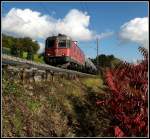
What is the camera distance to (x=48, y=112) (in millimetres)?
10492

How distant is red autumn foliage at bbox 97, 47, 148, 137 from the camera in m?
9.27

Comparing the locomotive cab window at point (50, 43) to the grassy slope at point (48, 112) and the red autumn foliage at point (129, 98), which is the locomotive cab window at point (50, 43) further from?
the red autumn foliage at point (129, 98)

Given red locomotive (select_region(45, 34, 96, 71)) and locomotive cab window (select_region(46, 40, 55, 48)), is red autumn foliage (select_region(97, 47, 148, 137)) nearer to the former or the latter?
red locomotive (select_region(45, 34, 96, 71))

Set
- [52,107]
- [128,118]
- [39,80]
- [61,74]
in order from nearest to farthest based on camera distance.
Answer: [128,118]
[52,107]
[39,80]
[61,74]

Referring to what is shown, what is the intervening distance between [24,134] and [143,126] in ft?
9.25

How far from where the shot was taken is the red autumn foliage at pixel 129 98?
30.4 ft

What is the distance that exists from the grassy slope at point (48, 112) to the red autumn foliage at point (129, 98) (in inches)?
40.0

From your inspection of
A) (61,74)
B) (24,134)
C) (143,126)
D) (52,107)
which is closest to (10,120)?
(24,134)

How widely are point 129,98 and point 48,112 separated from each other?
2277 mm

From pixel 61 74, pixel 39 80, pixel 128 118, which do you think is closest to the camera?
pixel 128 118

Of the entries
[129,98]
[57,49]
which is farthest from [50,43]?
[129,98]

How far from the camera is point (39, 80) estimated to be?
12.1 meters

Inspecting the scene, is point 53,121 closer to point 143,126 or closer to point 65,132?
point 65,132

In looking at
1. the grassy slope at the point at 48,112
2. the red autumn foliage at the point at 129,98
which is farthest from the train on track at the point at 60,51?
the red autumn foliage at the point at 129,98
